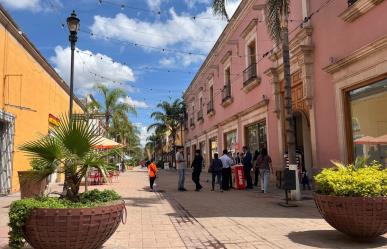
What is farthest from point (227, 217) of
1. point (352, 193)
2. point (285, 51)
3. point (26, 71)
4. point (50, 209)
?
point (26, 71)

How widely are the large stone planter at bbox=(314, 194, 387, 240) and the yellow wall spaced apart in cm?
807

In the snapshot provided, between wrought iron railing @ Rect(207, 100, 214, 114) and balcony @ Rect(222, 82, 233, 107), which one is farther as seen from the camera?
wrought iron railing @ Rect(207, 100, 214, 114)

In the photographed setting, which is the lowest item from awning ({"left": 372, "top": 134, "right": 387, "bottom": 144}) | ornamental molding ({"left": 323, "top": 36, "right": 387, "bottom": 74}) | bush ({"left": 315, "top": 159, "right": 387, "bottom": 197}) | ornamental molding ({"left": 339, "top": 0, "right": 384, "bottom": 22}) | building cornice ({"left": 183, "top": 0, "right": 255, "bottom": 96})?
bush ({"left": 315, "top": 159, "right": 387, "bottom": 197})

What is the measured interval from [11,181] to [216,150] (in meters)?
16.7

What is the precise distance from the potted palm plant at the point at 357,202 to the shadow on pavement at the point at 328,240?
0.42ft

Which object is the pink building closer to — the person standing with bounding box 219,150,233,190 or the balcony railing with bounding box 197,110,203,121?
the person standing with bounding box 219,150,233,190

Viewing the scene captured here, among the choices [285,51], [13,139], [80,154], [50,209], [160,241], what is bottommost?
[160,241]

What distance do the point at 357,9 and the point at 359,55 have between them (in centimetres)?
119

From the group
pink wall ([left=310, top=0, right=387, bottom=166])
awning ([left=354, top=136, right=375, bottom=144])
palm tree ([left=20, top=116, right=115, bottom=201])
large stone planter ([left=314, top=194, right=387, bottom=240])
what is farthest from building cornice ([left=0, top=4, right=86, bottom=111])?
large stone planter ([left=314, top=194, right=387, bottom=240])

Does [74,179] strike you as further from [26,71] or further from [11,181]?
[26,71]

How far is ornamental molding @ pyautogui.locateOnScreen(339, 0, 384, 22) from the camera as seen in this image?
10289 mm

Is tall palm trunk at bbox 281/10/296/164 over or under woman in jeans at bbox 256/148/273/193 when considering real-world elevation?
over

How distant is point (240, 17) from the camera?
2175cm

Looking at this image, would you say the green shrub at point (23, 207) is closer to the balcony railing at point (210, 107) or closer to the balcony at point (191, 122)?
the balcony railing at point (210, 107)
